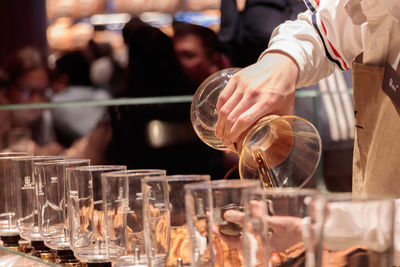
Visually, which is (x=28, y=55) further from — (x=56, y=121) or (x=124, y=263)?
(x=124, y=263)

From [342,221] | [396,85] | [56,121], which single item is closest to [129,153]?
[56,121]

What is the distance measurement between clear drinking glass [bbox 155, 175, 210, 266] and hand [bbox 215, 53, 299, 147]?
427mm

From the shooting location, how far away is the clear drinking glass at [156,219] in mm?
917

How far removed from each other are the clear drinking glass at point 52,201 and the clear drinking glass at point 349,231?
0.73 metres

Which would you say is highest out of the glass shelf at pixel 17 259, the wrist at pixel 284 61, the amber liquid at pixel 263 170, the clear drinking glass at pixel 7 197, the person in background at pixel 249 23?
the person in background at pixel 249 23

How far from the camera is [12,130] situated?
10.4 ft

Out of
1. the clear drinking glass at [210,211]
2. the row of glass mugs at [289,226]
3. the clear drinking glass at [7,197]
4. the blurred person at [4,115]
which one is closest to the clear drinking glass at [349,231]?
the row of glass mugs at [289,226]

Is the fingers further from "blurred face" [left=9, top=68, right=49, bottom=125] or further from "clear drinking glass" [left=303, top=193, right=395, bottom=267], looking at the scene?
"blurred face" [left=9, top=68, right=49, bottom=125]

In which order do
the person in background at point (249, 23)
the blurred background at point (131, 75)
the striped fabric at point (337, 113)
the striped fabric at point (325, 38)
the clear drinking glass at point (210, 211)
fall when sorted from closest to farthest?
the clear drinking glass at point (210, 211) → the striped fabric at point (325, 38) → the striped fabric at point (337, 113) → the blurred background at point (131, 75) → the person in background at point (249, 23)

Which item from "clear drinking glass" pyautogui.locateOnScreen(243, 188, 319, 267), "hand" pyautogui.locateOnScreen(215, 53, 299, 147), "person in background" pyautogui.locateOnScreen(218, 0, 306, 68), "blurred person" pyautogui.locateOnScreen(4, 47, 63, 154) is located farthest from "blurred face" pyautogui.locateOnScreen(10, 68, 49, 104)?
"clear drinking glass" pyautogui.locateOnScreen(243, 188, 319, 267)

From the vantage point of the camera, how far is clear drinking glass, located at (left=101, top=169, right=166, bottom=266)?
39.8 inches

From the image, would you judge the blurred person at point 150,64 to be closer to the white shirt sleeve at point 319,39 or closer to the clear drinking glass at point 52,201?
the white shirt sleeve at point 319,39

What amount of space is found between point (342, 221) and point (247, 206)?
0.43 feet

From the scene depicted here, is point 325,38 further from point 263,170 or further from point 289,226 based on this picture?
point 289,226
